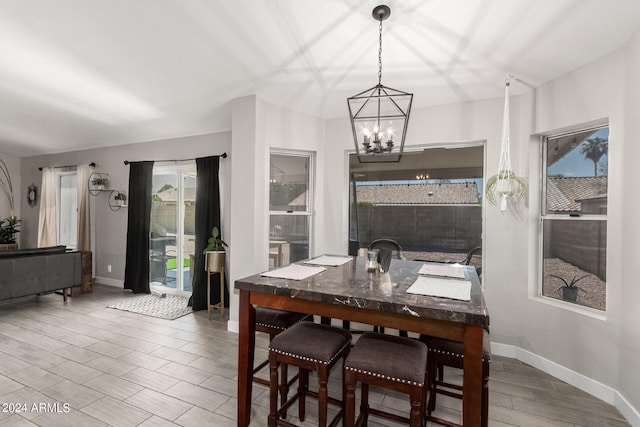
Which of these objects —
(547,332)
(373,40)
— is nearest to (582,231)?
(547,332)

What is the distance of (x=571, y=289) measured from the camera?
2.75 meters

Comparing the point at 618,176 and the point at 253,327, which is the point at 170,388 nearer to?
the point at 253,327

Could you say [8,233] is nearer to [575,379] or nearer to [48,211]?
[48,211]

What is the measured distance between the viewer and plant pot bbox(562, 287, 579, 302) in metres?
2.72

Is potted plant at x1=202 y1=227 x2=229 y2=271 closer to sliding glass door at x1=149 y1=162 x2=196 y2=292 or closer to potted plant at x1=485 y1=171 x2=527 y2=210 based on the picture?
sliding glass door at x1=149 y1=162 x2=196 y2=292

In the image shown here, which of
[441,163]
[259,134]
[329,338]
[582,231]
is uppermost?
[259,134]

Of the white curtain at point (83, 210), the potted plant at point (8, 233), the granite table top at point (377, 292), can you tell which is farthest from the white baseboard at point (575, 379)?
the potted plant at point (8, 233)

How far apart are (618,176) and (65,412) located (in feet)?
13.9

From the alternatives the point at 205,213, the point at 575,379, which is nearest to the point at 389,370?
the point at 575,379

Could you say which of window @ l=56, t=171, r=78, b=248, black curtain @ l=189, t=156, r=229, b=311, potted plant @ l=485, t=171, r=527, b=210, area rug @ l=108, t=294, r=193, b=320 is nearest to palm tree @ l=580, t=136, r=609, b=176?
potted plant @ l=485, t=171, r=527, b=210

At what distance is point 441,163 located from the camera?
3.51 meters

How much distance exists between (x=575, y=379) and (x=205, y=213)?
438 cm

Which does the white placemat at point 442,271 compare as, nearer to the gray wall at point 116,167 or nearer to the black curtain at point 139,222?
the gray wall at point 116,167

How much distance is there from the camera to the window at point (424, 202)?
3.41 metres
